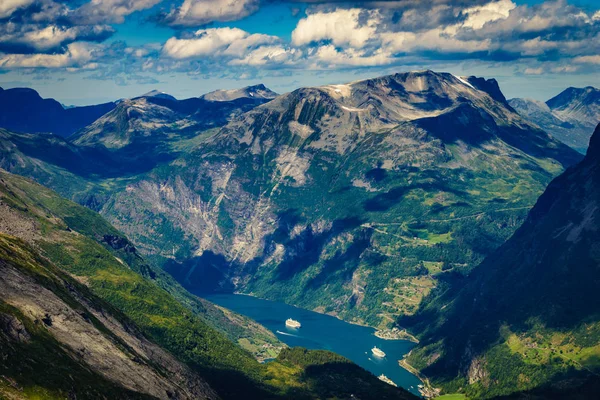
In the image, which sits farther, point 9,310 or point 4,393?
point 9,310

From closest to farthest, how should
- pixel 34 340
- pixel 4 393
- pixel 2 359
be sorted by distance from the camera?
pixel 4 393 < pixel 2 359 < pixel 34 340

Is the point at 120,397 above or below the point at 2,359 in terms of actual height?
below

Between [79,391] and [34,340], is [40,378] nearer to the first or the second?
[79,391]

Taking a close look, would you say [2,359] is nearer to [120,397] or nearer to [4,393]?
[4,393]

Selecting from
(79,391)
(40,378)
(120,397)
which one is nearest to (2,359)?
(40,378)

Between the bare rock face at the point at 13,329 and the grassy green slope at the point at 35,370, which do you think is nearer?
the grassy green slope at the point at 35,370

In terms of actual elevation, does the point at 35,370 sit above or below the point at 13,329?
below

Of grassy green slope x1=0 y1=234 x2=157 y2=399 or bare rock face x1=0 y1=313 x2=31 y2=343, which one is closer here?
grassy green slope x1=0 y1=234 x2=157 y2=399

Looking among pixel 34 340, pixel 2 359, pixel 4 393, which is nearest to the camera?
pixel 4 393

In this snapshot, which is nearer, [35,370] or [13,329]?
[35,370]

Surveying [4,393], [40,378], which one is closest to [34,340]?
[40,378]
